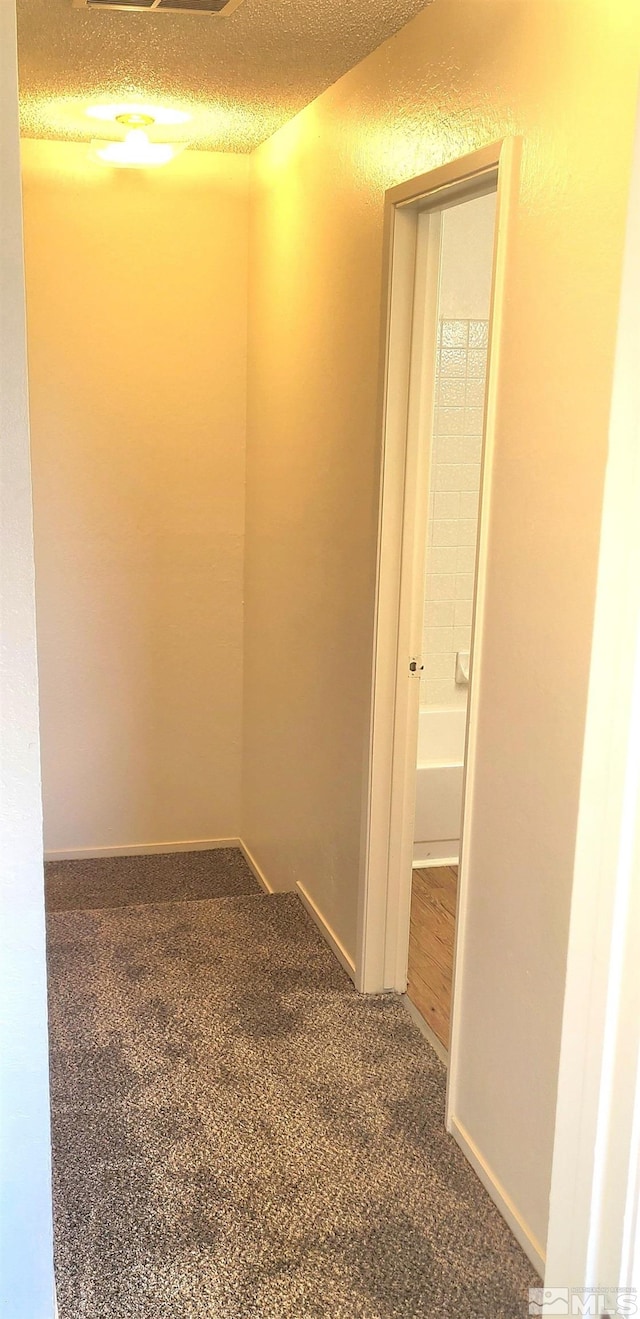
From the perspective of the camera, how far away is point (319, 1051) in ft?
9.77

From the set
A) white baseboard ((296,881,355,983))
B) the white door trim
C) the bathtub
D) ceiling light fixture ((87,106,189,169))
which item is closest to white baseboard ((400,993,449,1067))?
white baseboard ((296,881,355,983))

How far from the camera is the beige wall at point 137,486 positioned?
446cm

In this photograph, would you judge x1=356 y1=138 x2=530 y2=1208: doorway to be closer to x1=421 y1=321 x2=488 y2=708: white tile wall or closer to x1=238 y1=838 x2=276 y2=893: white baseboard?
x1=238 y1=838 x2=276 y2=893: white baseboard

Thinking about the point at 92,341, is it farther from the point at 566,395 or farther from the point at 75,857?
the point at 566,395

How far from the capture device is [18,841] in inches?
69.6

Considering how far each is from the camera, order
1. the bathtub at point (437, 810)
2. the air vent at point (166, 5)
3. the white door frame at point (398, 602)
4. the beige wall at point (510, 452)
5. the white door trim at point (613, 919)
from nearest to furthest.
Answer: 1. the white door trim at point (613, 919)
2. the beige wall at point (510, 452)
3. the air vent at point (166, 5)
4. the white door frame at point (398, 602)
5. the bathtub at point (437, 810)

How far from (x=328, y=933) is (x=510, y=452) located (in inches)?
75.0

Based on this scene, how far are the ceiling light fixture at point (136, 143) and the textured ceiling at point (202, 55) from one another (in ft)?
0.17

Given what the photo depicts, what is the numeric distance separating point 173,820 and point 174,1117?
2.40 meters

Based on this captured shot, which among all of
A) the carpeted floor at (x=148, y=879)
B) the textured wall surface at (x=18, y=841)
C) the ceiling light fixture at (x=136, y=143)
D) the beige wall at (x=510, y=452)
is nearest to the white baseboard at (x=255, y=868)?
the carpeted floor at (x=148, y=879)

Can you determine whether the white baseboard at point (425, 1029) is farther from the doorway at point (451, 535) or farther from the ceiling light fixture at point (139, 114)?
the ceiling light fixture at point (139, 114)

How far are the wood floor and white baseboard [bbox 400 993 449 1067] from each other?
15mm

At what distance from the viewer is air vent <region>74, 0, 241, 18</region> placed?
2.62 m

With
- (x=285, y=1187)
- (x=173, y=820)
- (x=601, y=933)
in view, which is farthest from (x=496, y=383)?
(x=173, y=820)
